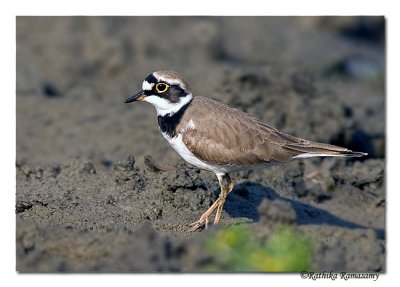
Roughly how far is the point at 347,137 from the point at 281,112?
1.05 meters

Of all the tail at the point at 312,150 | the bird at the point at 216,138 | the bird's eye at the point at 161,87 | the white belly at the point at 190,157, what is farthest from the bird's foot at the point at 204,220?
the bird's eye at the point at 161,87

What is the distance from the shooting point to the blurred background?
36.8 feet

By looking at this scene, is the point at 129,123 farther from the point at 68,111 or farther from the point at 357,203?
the point at 357,203

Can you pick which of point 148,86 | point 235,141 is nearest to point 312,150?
point 235,141

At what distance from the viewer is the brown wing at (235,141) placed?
765 centimetres

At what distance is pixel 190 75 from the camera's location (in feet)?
42.4

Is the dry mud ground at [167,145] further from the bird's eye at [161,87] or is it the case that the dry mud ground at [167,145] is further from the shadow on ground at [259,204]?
the bird's eye at [161,87]

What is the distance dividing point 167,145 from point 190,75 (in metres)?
2.69

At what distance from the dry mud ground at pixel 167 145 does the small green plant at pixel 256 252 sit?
0.15m

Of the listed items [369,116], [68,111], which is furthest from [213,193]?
[369,116]

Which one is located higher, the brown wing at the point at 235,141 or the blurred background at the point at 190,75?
the blurred background at the point at 190,75
